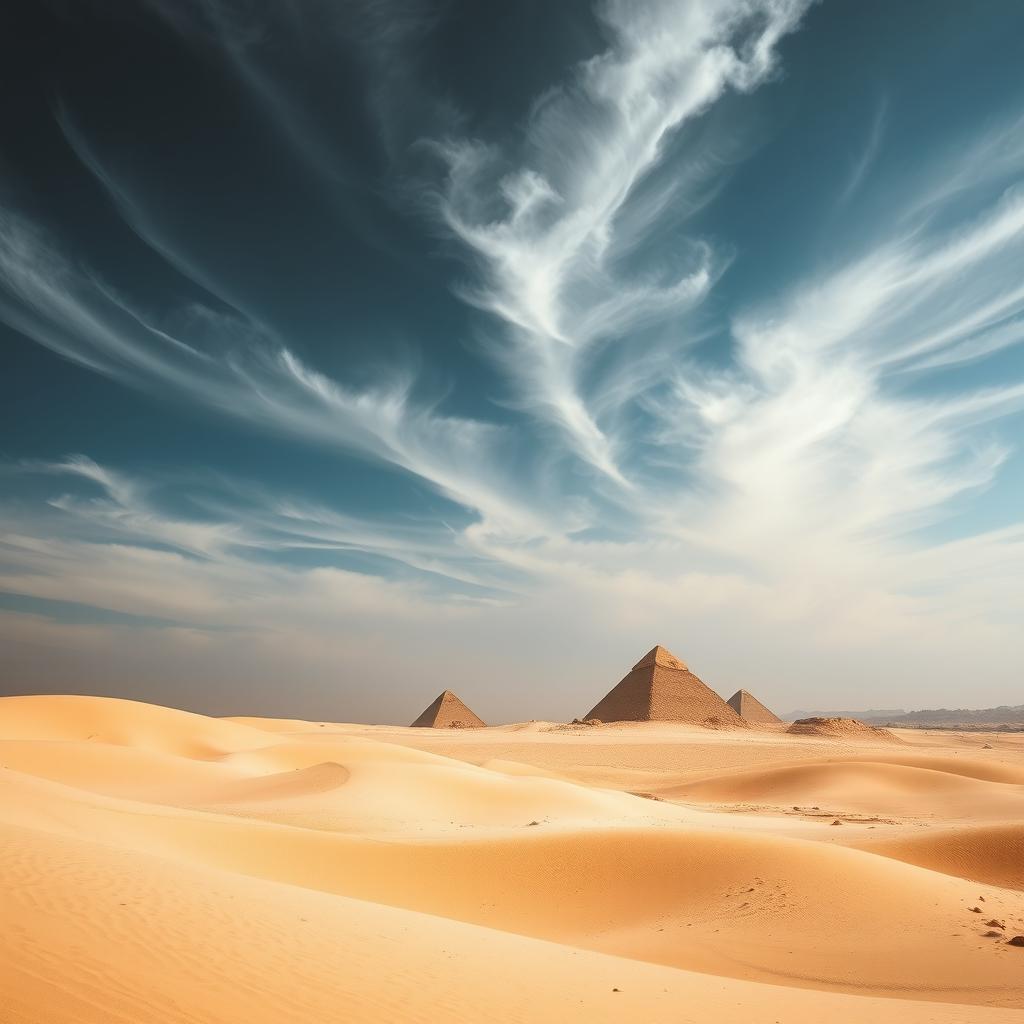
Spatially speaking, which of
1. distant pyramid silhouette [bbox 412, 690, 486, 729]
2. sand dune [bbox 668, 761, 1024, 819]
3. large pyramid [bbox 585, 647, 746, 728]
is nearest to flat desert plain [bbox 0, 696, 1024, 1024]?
sand dune [bbox 668, 761, 1024, 819]

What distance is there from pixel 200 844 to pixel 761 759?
1774 inches

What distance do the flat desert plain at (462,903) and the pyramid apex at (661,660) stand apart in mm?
51369

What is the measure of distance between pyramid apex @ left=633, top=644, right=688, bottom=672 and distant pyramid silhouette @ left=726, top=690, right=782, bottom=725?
24.2 meters

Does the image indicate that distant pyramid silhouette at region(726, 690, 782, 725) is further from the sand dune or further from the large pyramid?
the sand dune

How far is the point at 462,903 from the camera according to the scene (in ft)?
36.9

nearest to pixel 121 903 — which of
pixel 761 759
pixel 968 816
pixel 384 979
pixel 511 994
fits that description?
pixel 384 979

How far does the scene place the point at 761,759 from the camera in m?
49.0

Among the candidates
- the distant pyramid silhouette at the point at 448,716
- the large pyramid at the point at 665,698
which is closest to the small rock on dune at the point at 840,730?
the large pyramid at the point at 665,698

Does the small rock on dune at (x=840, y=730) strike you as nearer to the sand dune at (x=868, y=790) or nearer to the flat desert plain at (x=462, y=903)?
the sand dune at (x=868, y=790)

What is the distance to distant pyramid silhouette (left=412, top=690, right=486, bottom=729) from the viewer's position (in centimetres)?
8662

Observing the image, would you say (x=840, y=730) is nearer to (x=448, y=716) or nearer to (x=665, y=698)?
(x=665, y=698)

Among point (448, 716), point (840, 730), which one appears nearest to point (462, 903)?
point (840, 730)

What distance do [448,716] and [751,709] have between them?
4135 cm

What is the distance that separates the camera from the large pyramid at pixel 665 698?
7300 cm
